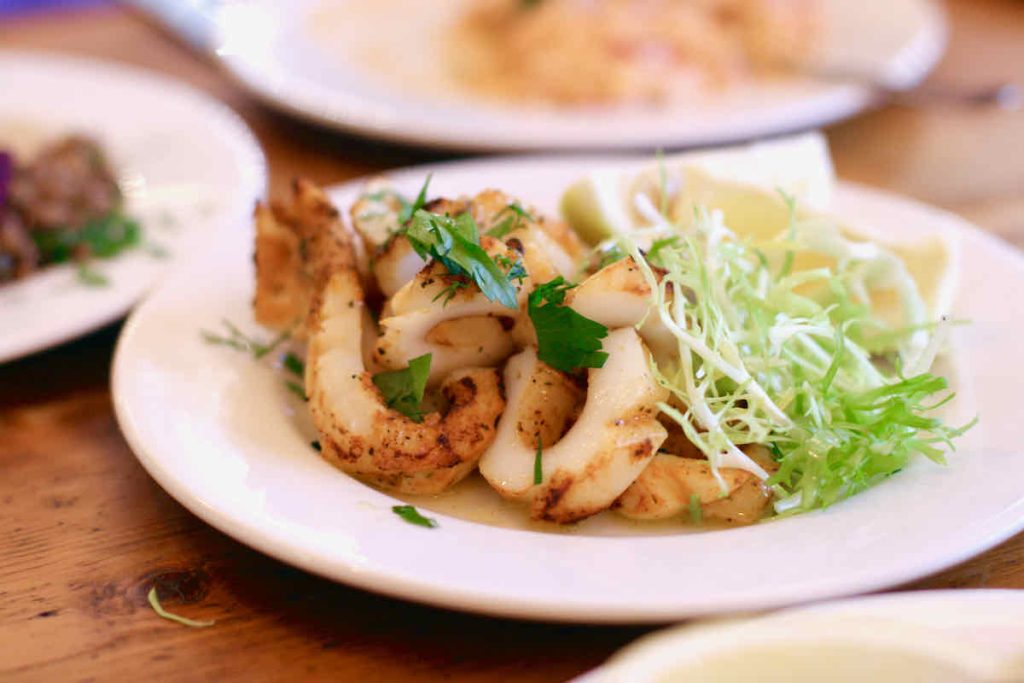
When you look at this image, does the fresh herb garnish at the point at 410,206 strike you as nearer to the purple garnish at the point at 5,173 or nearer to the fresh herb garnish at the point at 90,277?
the fresh herb garnish at the point at 90,277

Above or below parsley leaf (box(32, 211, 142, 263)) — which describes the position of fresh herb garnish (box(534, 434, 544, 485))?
above

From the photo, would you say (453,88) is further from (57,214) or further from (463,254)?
(463,254)

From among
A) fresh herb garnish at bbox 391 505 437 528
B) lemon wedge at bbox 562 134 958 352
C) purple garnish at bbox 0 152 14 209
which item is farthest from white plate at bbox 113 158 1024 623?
purple garnish at bbox 0 152 14 209

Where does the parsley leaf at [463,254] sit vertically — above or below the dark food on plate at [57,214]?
Answer: above

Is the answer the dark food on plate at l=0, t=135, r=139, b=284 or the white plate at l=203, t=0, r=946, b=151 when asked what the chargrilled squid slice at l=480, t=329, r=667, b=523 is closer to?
the dark food on plate at l=0, t=135, r=139, b=284

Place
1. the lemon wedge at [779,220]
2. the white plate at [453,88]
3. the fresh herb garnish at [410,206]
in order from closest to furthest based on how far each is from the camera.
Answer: the fresh herb garnish at [410,206]
the lemon wedge at [779,220]
the white plate at [453,88]

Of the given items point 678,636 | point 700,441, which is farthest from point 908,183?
point 678,636

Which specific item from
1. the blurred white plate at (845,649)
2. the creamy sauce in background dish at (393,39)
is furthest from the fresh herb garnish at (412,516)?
the creamy sauce in background dish at (393,39)
